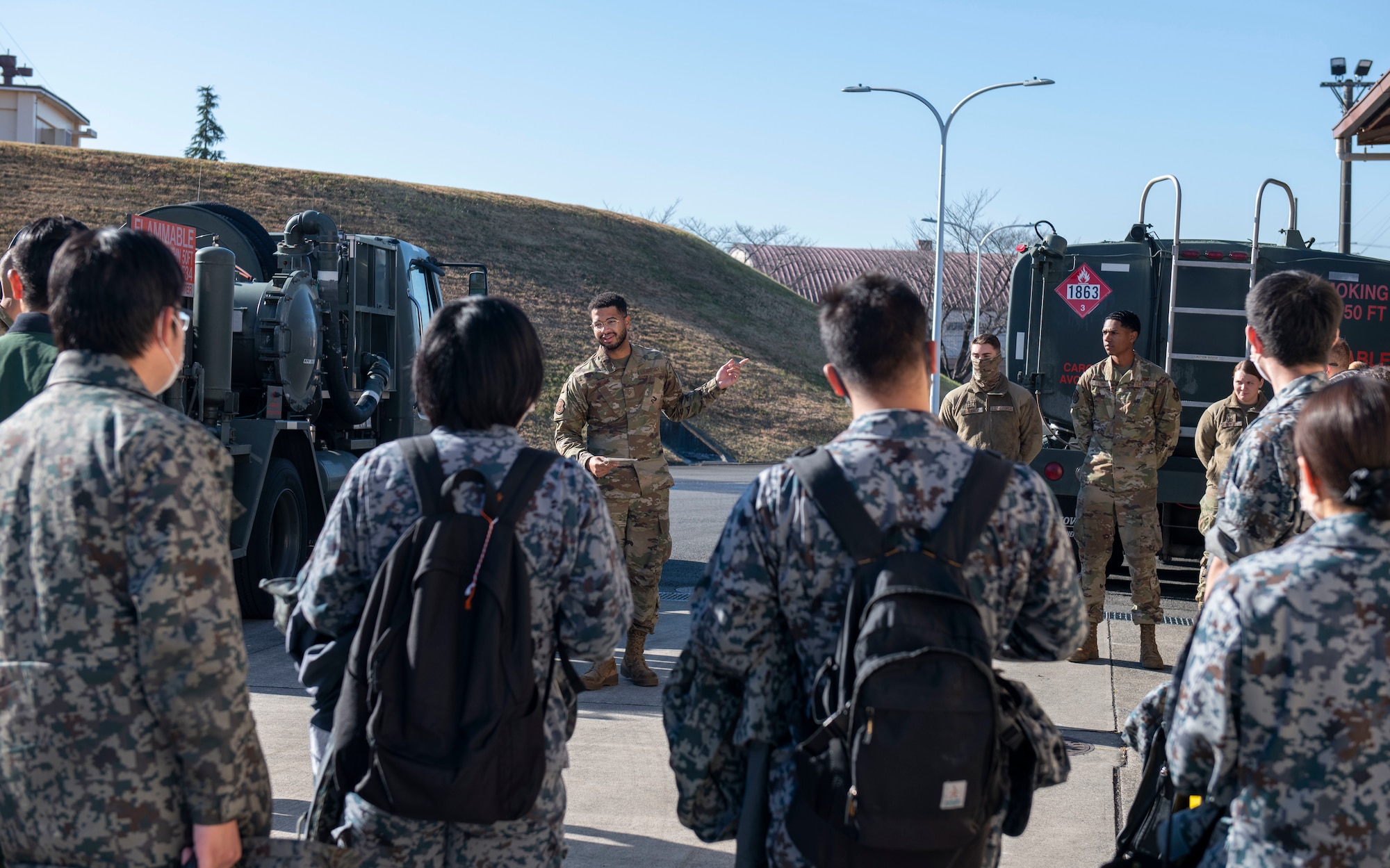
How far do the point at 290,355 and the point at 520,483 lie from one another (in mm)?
6634

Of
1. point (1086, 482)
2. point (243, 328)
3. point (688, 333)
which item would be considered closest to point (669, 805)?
point (1086, 482)

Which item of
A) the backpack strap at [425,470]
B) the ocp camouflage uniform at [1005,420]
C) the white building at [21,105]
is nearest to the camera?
the backpack strap at [425,470]

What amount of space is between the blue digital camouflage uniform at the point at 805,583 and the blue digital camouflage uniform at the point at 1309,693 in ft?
1.18

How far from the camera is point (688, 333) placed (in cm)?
3972

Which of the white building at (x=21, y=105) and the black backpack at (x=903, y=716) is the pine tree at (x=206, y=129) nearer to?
the white building at (x=21, y=105)

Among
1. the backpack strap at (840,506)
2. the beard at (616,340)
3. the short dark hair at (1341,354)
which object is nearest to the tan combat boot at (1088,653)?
the short dark hair at (1341,354)

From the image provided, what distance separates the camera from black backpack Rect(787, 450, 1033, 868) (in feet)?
6.56

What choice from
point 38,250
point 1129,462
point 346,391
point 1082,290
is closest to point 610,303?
point 38,250

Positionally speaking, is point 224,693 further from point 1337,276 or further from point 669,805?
point 1337,276

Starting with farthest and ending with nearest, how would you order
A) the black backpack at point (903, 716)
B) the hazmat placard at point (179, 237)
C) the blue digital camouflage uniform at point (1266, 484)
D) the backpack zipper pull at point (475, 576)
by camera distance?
the hazmat placard at point (179, 237) < the blue digital camouflage uniform at point (1266, 484) < the backpack zipper pull at point (475, 576) < the black backpack at point (903, 716)

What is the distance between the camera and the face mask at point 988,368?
754 cm

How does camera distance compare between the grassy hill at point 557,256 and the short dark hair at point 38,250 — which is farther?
the grassy hill at point 557,256

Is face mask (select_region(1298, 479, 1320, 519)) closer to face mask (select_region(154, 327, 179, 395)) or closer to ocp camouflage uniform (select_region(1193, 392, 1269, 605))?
face mask (select_region(154, 327, 179, 395))

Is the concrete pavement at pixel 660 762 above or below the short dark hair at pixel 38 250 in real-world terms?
below
